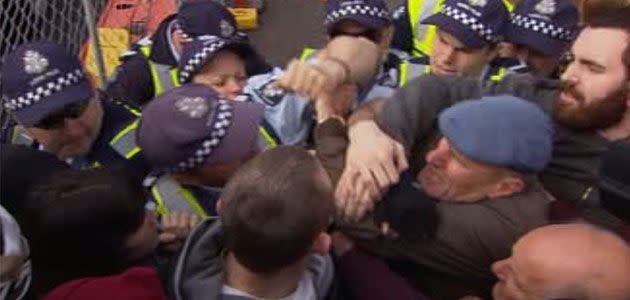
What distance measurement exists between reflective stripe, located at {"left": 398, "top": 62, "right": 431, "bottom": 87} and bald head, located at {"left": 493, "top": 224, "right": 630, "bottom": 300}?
1557 mm

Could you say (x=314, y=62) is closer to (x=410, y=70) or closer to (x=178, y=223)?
(x=178, y=223)

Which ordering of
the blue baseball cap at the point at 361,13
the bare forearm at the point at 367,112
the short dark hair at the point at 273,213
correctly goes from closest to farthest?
the short dark hair at the point at 273,213
the bare forearm at the point at 367,112
the blue baseball cap at the point at 361,13

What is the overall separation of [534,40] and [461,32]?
44cm

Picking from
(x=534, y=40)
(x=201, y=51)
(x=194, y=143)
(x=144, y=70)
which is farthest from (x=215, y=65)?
(x=534, y=40)

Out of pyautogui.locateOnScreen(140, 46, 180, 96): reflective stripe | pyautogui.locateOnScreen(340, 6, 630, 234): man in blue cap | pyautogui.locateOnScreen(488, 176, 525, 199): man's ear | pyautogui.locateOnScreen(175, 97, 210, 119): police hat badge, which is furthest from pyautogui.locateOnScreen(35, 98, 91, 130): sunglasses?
pyautogui.locateOnScreen(488, 176, 525, 199): man's ear

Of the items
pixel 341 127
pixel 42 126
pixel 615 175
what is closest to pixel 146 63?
pixel 42 126

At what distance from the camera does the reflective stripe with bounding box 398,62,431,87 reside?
338cm

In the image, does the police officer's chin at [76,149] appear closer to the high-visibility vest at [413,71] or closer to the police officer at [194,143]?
the police officer at [194,143]

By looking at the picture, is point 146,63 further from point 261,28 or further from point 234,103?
point 261,28

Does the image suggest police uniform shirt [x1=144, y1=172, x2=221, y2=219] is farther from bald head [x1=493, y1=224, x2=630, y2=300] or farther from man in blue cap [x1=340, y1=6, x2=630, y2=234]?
bald head [x1=493, y1=224, x2=630, y2=300]

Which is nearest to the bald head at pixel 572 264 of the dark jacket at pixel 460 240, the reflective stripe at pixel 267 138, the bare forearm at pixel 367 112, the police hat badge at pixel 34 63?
the dark jacket at pixel 460 240

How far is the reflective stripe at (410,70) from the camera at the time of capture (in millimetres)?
3381

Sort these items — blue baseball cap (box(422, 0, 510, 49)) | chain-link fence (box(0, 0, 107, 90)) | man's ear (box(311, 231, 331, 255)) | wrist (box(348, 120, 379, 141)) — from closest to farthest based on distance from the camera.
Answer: man's ear (box(311, 231, 331, 255))
wrist (box(348, 120, 379, 141))
blue baseball cap (box(422, 0, 510, 49))
chain-link fence (box(0, 0, 107, 90))

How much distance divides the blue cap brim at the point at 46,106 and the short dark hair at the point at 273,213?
1124 millimetres
